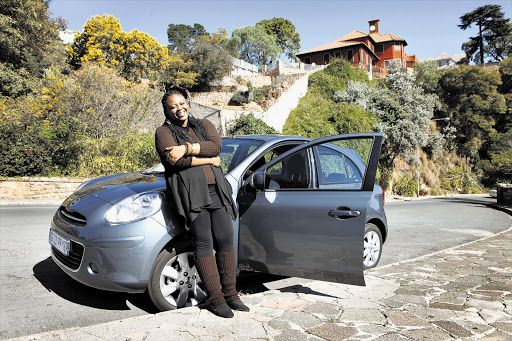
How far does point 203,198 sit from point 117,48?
3841cm

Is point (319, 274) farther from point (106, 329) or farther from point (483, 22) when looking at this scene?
point (483, 22)

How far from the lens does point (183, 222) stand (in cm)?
346

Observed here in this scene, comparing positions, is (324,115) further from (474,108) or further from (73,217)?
(73,217)

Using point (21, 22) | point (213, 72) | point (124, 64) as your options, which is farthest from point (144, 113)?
point (213, 72)

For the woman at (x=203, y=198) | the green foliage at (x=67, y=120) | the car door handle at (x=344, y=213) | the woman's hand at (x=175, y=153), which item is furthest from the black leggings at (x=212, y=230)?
the green foliage at (x=67, y=120)

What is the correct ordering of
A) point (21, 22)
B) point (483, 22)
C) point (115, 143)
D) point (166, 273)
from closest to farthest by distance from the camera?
point (166, 273), point (115, 143), point (21, 22), point (483, 22)

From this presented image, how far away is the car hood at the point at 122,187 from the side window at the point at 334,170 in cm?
168

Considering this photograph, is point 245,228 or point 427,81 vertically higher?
point 427,81

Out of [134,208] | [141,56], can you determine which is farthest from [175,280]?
[141,56]

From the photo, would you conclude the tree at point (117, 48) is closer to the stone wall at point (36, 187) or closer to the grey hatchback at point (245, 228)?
the stone wall at point (36, 187)

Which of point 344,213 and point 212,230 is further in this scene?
point 344,213

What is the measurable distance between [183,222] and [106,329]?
→ 1.03 metres

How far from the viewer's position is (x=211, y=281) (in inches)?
128

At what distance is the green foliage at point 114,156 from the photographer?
1569cm
